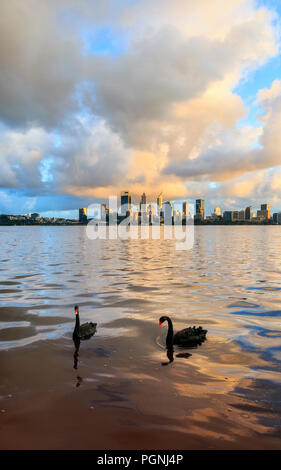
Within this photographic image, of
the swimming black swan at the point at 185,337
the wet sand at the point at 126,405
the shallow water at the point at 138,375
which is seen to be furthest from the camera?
the swimming black swan at the point at 185,337

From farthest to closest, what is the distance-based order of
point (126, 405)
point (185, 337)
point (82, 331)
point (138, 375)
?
point (82, 331) < point (185, 337) < point (138, 375) < point (126, 405)

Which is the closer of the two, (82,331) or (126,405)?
(126,405)

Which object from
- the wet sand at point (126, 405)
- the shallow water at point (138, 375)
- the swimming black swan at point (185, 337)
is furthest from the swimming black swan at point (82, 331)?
the swimming black swan at point (185, 337)

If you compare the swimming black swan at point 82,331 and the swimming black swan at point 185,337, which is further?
the swimming black swan at point 82,331

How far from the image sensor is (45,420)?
7316 millimetres

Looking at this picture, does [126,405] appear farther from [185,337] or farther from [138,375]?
[185,337]

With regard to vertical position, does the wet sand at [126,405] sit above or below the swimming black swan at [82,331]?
below

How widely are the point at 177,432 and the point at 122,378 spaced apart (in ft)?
8.97

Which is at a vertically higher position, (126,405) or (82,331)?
(82,331)

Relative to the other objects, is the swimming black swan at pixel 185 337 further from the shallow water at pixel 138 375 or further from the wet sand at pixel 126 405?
the wet sand at pixel 126 405

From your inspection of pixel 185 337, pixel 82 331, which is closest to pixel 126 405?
pixel 185 337

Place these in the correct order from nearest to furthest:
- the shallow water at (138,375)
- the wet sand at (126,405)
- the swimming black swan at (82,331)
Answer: the wet sand at (126,405) → the shallow water at (138,375) → the swimming black swan at (82,331)

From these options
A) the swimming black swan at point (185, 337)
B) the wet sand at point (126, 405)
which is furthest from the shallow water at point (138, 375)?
the swimming black swan at point (185, 337)

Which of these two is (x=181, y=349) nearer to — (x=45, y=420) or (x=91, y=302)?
(x=45, y=420)
